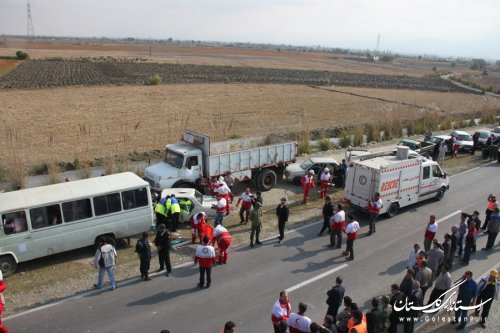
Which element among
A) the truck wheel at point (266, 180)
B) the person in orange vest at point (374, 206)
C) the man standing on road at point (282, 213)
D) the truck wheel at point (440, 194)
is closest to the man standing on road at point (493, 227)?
the person in orange vest at point (374, 206)

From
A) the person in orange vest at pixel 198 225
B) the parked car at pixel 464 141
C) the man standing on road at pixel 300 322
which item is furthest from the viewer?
the parked car at pixel 464 141

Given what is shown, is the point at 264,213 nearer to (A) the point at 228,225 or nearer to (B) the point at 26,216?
(A) the point at 228,225

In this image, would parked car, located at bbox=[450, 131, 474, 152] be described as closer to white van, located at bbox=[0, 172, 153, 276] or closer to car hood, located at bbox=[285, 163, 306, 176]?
car hood, located at bbox=[285, 163, 306, 176]

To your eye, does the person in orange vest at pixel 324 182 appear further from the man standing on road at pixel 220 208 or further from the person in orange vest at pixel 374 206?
the man standing on road at pixel 220 208

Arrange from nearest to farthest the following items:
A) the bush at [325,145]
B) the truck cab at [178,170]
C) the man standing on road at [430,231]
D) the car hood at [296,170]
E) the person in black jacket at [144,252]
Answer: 1. the person in black jacket at [144,252]
2. the man standing on road at [430,231]
3. the truck cab at [178,170]
4. the car hood at [296,170]
5. the bush at [325,145]

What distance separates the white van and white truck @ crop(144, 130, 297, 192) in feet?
11.2

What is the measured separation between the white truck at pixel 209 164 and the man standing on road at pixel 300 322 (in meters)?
9.83

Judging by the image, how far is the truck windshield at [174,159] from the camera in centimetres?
1722

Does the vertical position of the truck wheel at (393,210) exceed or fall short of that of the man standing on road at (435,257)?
it falls short

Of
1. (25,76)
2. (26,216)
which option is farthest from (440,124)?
(25,76)

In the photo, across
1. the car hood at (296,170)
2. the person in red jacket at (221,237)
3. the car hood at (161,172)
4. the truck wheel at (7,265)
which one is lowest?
the truck wheel at (7,265)

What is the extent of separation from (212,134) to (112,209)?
1766cm

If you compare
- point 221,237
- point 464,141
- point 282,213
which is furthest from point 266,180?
point 464,141

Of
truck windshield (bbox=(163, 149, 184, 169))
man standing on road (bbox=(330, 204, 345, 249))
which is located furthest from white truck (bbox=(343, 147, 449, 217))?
truck windshield (bbox=(163, 149, 184, 169))
